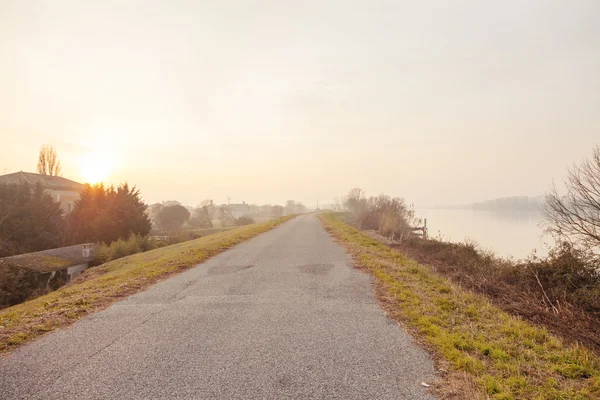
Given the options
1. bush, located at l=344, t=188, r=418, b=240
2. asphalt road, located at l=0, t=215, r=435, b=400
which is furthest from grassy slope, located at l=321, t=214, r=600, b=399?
bush, located at l=344, t=188, r=418, b=240

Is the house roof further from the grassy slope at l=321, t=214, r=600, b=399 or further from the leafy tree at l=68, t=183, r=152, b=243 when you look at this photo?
the grassy slope at l=321, t=214, r=600, b=399

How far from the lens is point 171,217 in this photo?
5412cm

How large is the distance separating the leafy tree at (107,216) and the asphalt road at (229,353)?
22.9m

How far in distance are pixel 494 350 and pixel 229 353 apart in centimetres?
343

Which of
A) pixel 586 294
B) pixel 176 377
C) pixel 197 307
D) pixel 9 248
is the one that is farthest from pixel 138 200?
pixel 586 294

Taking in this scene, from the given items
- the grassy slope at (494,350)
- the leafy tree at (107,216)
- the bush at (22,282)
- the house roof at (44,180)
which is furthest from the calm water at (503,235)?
the house roof at (44,180)

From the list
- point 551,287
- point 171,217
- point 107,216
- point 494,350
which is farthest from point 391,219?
point 171,217

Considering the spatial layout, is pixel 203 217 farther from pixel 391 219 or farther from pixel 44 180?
pixel 391 219

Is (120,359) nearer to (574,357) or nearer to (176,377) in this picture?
(176,377)

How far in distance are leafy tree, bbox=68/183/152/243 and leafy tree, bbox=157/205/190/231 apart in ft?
83.0

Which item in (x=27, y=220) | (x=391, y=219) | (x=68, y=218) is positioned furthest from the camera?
(x=68, y=218)

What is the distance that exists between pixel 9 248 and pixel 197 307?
74.5ft

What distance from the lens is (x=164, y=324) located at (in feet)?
16.8

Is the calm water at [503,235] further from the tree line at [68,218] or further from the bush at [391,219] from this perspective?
the tree line at [68,218]
